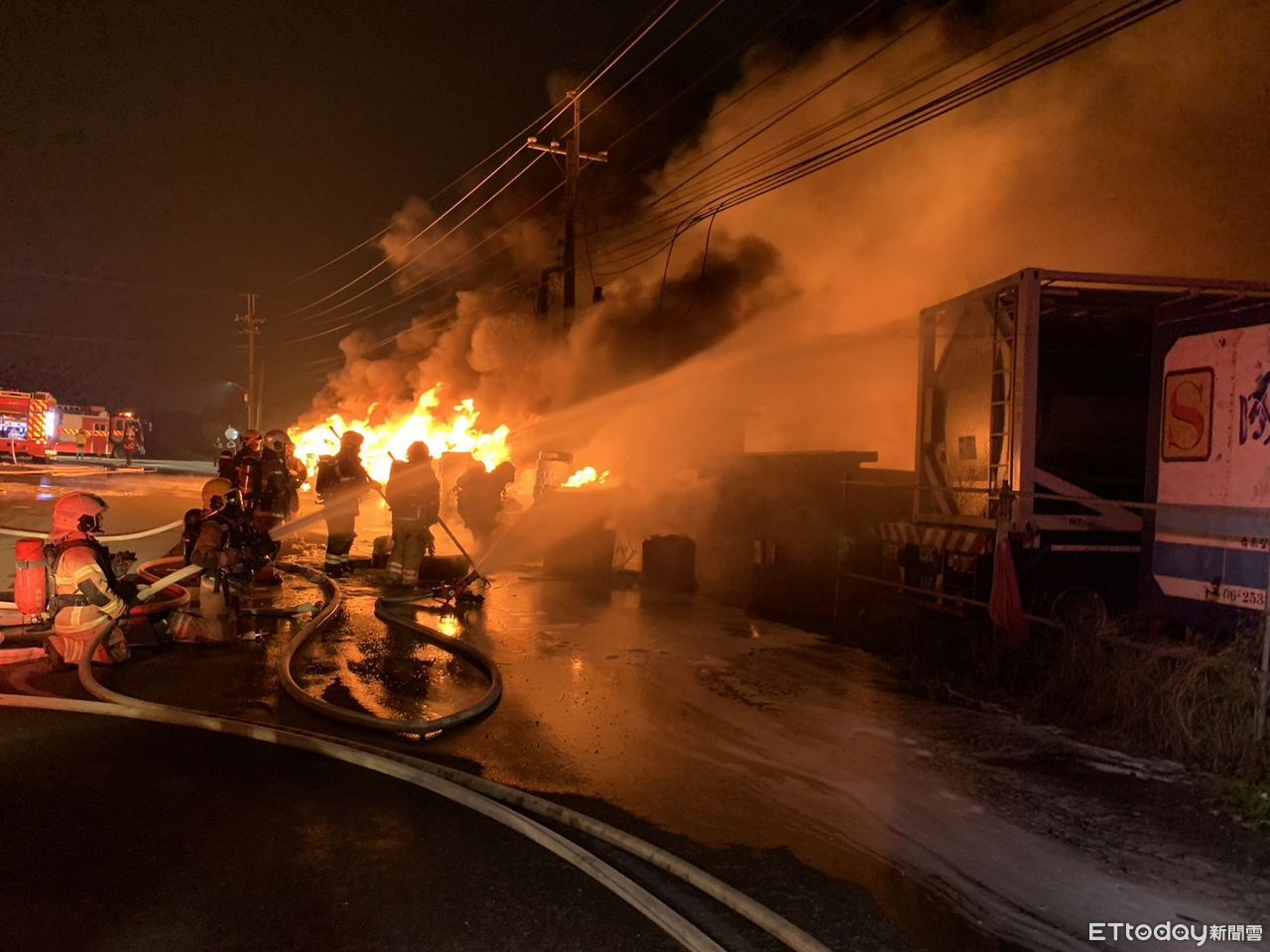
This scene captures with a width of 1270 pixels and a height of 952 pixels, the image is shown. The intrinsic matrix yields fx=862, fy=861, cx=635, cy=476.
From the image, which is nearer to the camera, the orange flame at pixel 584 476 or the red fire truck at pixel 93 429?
the orange flame at pixel 584 476

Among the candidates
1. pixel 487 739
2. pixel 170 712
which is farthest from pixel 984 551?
pixel 170 712

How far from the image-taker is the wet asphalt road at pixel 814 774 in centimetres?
317

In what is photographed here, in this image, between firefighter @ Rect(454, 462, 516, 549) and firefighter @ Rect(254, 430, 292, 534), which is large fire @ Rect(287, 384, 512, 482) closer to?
firefighter @ Rect(454, 462, 516, 549)

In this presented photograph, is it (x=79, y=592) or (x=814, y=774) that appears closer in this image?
(x=814, y=774)

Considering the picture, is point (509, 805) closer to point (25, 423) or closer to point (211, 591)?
point (211, 591)

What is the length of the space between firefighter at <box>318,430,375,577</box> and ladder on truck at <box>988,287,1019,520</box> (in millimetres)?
7035

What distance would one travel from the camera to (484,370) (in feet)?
76.7

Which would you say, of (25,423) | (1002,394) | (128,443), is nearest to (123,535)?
(1002,394)

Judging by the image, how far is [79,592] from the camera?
18.6 ft

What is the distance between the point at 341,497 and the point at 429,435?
47.7ft

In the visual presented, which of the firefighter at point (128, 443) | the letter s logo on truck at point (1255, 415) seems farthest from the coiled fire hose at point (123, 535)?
the firefighter at point (128, 443)

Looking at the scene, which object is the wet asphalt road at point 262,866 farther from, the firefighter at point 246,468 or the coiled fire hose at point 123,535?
the firefighter at point 246,468

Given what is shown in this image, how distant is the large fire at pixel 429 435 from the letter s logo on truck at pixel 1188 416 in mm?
14890

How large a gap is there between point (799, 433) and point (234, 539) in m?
10.2
